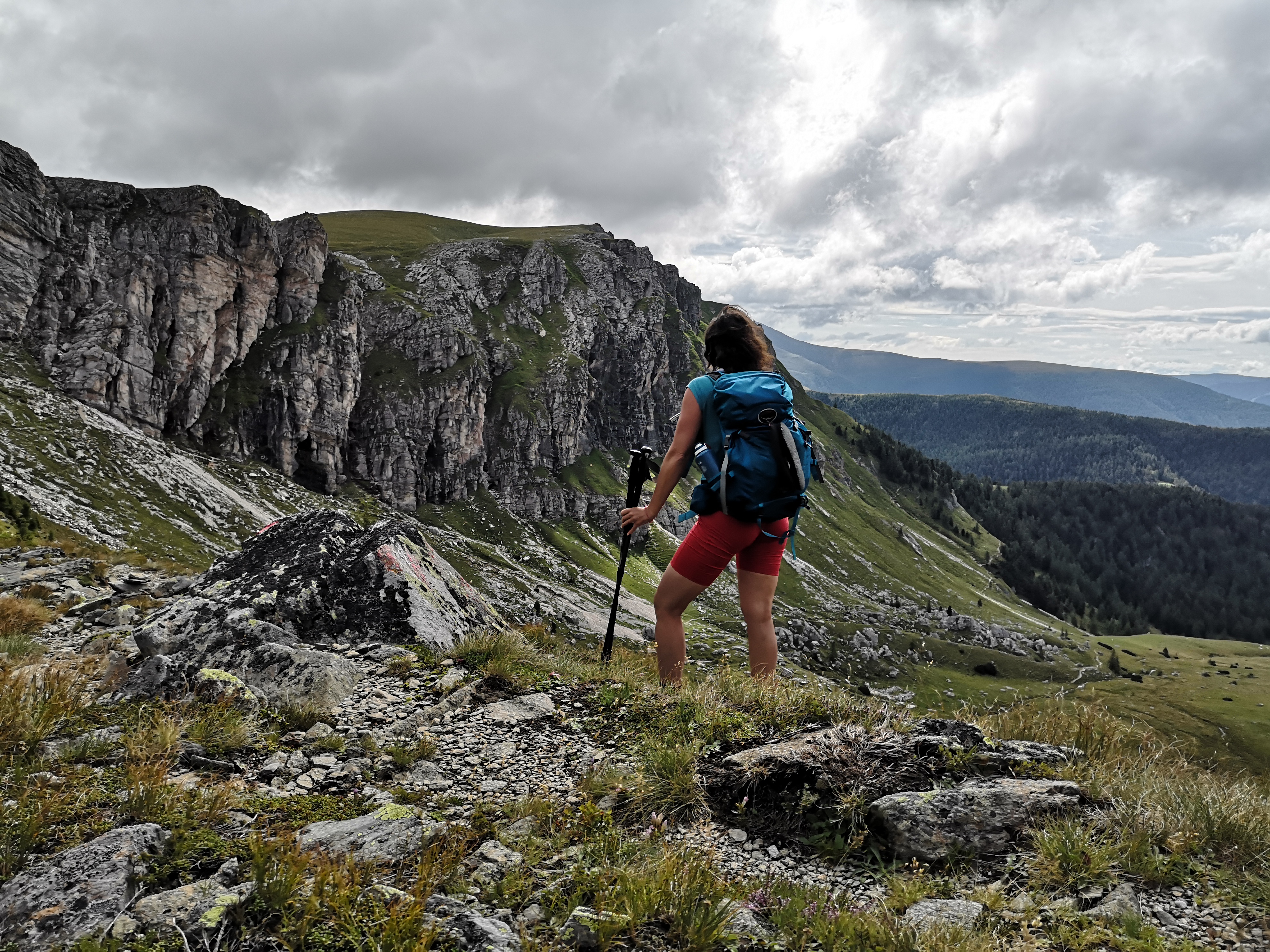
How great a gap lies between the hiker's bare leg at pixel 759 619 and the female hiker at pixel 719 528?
10 mm

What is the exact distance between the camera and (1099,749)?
619 cm

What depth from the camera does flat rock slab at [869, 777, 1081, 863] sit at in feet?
15.5

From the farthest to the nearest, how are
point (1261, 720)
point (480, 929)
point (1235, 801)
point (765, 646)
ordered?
point (1261, 720) < point (765, 646) < point (1235, 801) < point (480, 929)

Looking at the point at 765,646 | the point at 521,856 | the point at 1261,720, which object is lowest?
the point at 1261,720

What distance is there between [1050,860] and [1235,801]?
6.01ft

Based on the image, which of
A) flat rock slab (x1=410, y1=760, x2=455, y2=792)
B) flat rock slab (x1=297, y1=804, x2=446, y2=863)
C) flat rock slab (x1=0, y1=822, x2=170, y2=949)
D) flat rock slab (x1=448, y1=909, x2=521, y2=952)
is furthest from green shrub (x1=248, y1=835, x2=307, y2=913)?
flat rock slab (x1=410, y1=760, x2=455, y2=792)

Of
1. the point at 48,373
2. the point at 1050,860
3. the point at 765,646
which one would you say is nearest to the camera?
the point at 1050,860

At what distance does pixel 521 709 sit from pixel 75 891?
14.1 feet

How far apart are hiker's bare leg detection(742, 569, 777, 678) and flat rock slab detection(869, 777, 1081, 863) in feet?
7.76

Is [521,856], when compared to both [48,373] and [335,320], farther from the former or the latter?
[335,320]

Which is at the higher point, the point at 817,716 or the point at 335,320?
the point at 335,320

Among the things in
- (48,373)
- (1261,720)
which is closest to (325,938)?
(48,373)

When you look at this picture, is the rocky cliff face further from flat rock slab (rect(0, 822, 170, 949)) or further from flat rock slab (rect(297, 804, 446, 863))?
flat rock slab (rect(297, 804, 446, 863))

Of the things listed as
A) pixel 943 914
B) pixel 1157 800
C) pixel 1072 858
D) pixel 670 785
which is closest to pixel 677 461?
pixel 670 785
